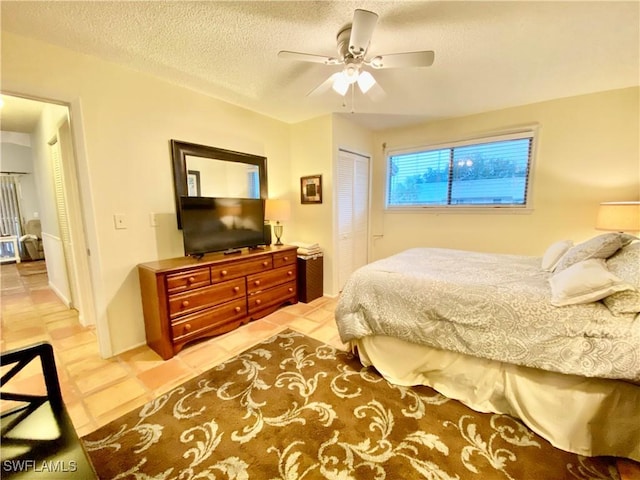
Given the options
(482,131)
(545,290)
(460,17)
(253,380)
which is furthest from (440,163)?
(253,380)

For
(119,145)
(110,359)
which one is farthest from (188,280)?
(119,145)

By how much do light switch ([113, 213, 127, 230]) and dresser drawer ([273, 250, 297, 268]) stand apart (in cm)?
143

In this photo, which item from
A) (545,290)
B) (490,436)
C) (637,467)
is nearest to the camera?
(637,467)

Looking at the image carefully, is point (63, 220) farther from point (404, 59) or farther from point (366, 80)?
point (404, 59)

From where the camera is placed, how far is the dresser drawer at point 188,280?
2.14 meters

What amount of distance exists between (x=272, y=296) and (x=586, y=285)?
260 centimetres

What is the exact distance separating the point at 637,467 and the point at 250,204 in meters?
3.26

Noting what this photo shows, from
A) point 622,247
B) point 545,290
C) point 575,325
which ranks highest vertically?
point 622,247

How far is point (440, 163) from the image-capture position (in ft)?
12.4

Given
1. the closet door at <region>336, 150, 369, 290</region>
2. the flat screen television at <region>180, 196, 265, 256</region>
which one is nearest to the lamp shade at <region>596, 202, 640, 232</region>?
the closet door at <region>336, 150, 369, 290</region>

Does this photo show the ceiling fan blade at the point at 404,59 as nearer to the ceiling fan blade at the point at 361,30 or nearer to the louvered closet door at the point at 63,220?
the ceiling fan blade at the point at 361,30

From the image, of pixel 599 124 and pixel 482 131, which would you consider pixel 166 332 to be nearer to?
pixel 482 131

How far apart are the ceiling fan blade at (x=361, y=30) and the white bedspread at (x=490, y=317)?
1.52 metres

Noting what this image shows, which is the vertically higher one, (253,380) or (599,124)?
(599,124)
